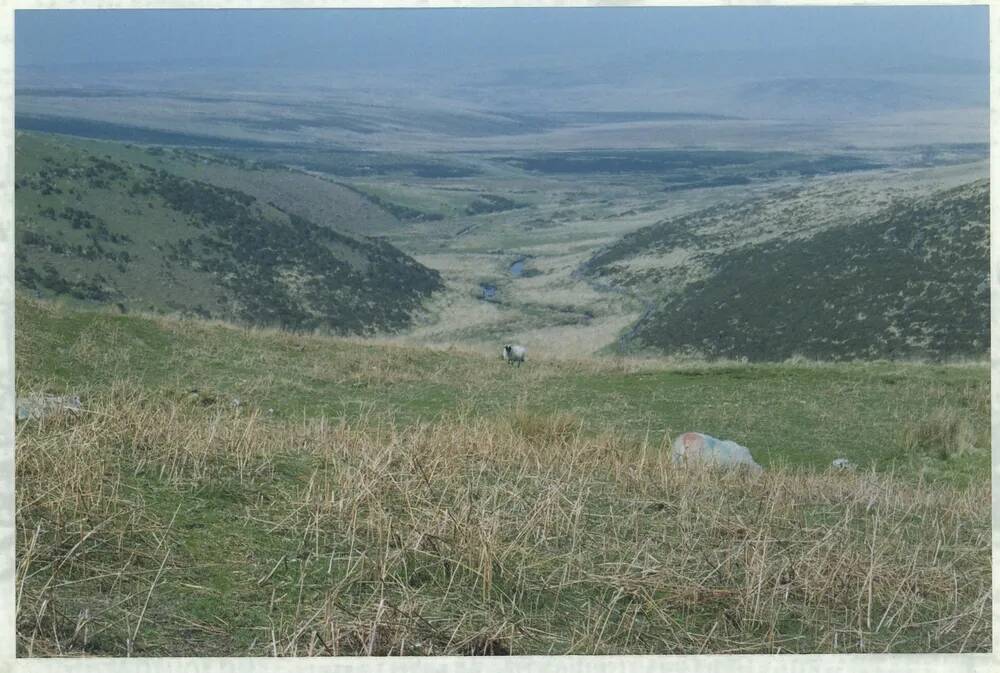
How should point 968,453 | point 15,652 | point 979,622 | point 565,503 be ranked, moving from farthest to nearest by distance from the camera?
point 968,453, point 565,503, point 979,622, point 15,652

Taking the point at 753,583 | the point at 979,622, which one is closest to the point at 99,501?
the point at 753,583

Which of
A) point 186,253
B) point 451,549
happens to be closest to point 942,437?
point 451,549

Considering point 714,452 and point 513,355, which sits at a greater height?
point 714,452

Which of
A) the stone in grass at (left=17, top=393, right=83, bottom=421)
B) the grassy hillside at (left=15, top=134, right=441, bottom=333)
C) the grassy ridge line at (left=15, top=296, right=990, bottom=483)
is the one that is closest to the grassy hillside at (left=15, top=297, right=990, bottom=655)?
the stone in grass at (left=17, top=393, right=83, bottom=421)

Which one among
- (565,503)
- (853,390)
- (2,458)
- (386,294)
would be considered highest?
(2,458)

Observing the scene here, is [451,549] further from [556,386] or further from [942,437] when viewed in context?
[556,386]

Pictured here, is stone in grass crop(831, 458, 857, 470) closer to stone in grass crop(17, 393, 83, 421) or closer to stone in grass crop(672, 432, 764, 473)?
stone in grass crop(672, 432, 764, 473)

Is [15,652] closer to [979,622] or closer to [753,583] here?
[753,583]
